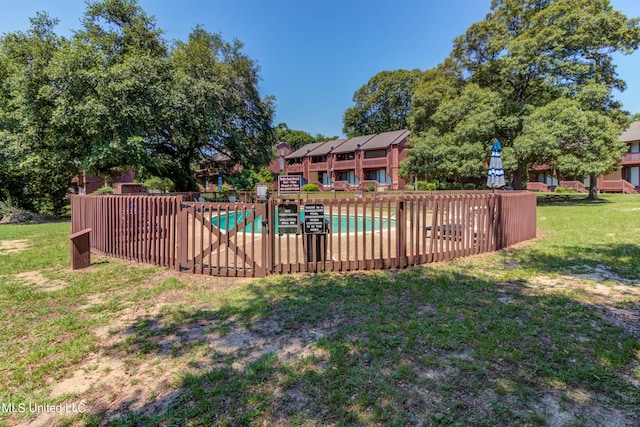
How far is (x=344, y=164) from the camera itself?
44656 mm

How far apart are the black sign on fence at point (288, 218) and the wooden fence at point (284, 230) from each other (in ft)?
0.05

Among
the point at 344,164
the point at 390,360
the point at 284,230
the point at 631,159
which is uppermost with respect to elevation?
the point at 344,164

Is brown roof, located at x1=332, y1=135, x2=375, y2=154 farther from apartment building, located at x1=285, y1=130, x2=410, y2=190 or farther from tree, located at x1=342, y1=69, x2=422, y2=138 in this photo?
tree, located at x1=342, y1=69, x2=422, y2=138

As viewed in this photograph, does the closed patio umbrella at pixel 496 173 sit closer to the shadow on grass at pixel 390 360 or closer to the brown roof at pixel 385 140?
the shadow on grass at pixel 390 360

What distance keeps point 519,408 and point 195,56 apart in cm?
2300

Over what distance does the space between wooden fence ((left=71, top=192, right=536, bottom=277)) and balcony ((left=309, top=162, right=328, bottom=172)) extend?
4001cm

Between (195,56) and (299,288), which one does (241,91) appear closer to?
(195,56)

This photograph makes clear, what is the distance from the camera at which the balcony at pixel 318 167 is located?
1864 inches

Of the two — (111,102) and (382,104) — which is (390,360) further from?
(382,104)

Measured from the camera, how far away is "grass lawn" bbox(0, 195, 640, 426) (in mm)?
2275

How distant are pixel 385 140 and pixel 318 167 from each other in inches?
441

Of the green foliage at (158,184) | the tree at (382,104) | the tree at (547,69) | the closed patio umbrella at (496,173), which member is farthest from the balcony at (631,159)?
the green foliage at (158,184)

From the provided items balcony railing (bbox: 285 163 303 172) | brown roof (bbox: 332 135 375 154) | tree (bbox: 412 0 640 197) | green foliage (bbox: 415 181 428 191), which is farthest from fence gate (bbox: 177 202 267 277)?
balcony railing (bbox: 285 163 303 172)

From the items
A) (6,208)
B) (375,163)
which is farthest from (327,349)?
(375,163)
